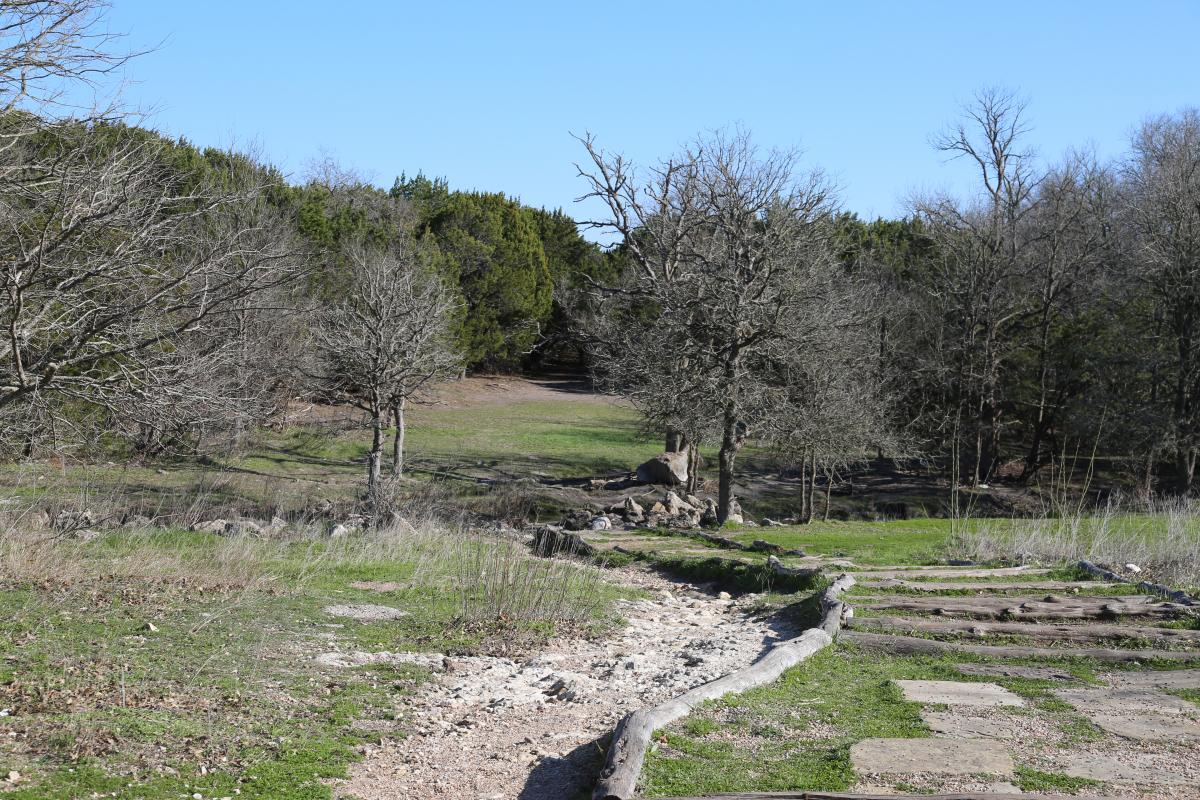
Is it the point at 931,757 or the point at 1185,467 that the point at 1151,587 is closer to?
the point at 931,757

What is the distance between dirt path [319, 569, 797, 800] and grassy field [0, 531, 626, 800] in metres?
0.30

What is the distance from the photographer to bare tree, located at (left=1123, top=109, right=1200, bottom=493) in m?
27.1

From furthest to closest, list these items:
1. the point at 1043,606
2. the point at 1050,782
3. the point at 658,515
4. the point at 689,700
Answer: the point at 658,515, the point at 1043,606, the point at 689,700, the point at 1050,782

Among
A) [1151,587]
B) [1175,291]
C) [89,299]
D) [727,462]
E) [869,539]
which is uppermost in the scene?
[1175,291]

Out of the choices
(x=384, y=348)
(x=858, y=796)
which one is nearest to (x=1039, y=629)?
(x=858, y=796)

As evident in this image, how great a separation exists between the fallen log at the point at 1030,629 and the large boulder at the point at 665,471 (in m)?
18.2

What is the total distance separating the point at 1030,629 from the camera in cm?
980

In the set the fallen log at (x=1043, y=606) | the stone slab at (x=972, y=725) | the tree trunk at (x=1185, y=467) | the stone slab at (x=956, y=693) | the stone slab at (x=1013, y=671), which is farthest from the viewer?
the tree trunk at (x=1185, y=467)

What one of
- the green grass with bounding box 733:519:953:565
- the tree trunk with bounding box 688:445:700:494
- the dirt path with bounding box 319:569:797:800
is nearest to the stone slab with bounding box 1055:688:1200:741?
the dirt path with bounding box 319:569:797:800

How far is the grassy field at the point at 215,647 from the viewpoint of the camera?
5586mm

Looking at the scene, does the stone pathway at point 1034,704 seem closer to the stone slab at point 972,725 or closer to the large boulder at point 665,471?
the stone slab at point 972,725

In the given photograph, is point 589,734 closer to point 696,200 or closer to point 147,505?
point 147,505

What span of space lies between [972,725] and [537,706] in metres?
2.98

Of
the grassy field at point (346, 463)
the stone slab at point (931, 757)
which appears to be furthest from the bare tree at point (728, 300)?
the stone slab at point (931, 757)
